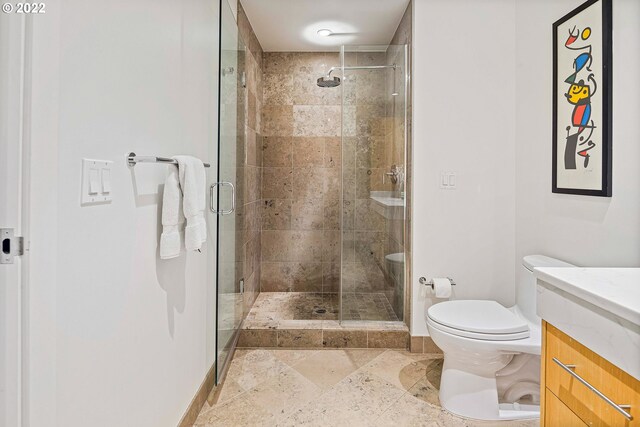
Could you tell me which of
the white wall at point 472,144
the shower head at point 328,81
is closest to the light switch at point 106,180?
the white wall at point 472,144

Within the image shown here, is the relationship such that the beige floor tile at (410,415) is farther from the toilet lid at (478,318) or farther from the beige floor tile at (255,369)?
the beige floor tile at (255,369)

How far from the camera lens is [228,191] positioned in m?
2.05

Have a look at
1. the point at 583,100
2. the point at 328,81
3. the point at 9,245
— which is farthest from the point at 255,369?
the point at 328,81

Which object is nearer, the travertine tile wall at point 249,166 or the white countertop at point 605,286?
the white countertop at point 605,286

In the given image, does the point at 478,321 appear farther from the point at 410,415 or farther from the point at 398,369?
the point at 398,369

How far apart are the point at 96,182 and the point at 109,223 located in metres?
0.13

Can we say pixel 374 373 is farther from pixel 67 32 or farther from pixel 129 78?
pixel 67 32

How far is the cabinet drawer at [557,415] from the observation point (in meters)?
0.98

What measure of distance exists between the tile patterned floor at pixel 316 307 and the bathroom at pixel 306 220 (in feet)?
0.07

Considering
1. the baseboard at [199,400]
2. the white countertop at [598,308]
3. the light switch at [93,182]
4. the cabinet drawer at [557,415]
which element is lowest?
the baseboard at [199,400]

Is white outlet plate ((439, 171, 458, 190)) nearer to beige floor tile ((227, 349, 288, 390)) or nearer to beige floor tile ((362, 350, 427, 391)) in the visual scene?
beige floor tile ((362, 350, 427, 391))

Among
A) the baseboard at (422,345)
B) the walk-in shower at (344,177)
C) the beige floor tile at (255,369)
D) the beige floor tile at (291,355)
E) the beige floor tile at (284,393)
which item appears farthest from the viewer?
the walk-in shower at (344,177)

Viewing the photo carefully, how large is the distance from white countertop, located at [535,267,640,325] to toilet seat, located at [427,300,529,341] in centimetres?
62

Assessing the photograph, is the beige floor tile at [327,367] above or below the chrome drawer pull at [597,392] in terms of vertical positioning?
below
